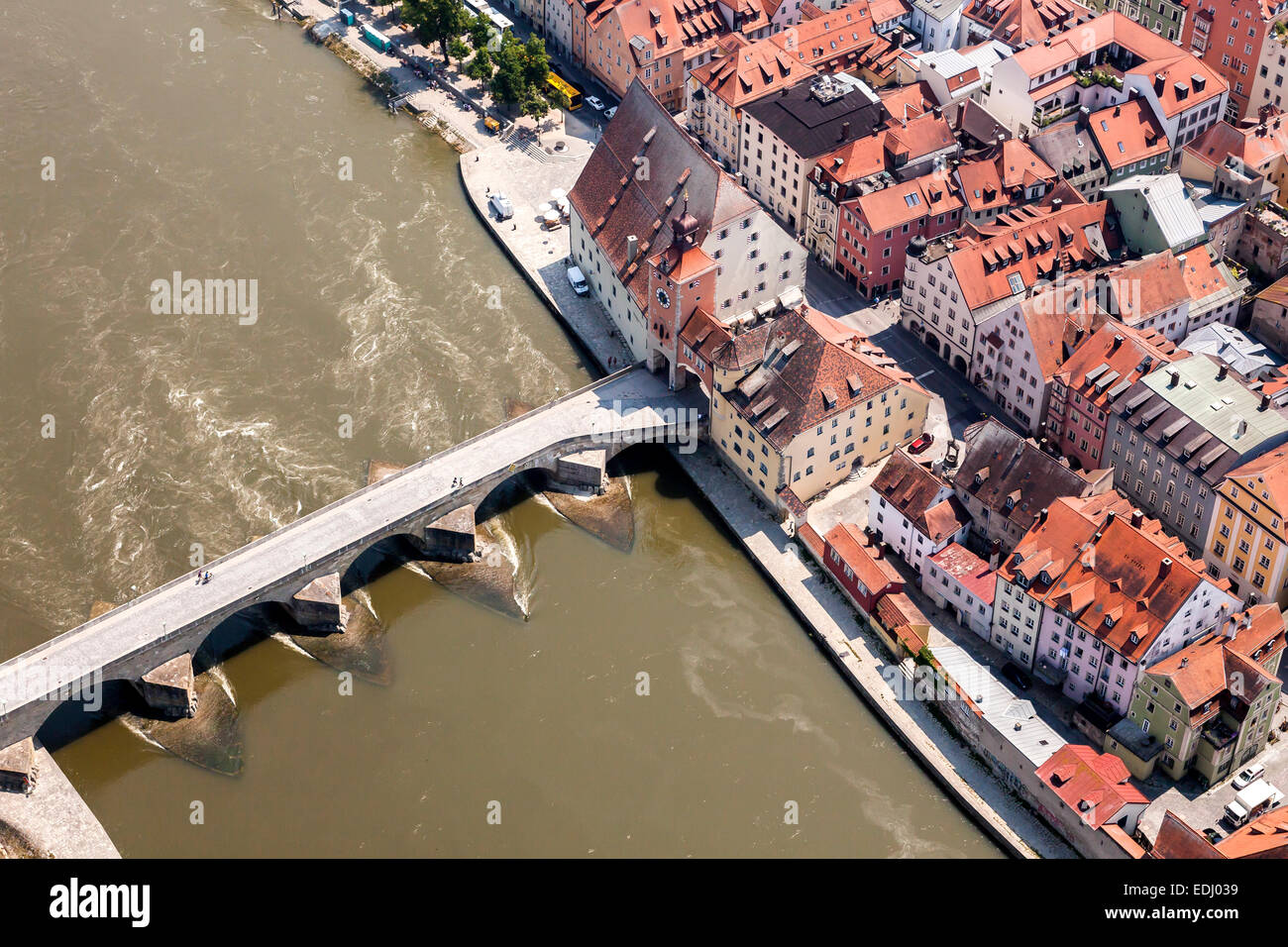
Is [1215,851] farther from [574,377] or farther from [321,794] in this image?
[574,377]

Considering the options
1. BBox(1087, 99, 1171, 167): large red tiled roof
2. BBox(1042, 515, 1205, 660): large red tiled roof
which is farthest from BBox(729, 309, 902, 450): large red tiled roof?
BBox(1087, 99, 1171, 167): large red tiled roof

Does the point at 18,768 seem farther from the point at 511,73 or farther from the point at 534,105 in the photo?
the point at 511,73

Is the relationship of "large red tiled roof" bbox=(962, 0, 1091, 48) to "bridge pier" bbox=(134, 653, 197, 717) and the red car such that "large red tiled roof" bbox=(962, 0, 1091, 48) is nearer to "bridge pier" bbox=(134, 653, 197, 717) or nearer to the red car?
the red car

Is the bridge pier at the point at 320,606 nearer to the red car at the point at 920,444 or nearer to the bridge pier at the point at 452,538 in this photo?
the bridge pier at the point at 452,538

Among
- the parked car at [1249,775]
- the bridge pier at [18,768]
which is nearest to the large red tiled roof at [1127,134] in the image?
the parked car at [1249,775]

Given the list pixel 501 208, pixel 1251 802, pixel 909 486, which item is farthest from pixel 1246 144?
pixel 501 208
